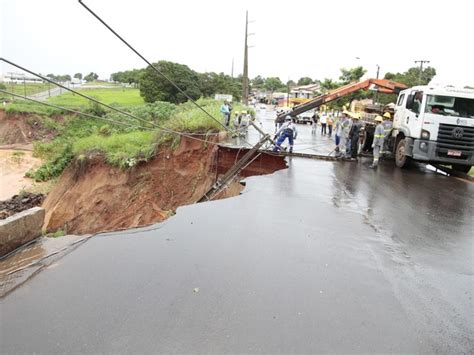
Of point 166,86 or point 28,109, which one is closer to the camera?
point 28,109

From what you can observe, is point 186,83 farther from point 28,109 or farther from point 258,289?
point 258,289

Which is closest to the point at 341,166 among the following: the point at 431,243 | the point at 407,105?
the point at 407,105

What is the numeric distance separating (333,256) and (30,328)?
3.81 metres

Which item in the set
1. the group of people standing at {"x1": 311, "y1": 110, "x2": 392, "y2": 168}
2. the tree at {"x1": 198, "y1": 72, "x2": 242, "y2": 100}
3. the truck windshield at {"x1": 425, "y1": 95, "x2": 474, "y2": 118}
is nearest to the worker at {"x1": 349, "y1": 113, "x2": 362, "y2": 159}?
the group of people standing at {"x1": 311, "y1": 110, "x2": 392, "y2": 168}

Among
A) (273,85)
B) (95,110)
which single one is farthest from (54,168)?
(273,85)

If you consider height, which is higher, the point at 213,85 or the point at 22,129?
the point at 213,85

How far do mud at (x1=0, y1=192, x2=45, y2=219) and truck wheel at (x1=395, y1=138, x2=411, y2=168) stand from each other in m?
15.7

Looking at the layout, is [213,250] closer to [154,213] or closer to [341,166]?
[154,213]

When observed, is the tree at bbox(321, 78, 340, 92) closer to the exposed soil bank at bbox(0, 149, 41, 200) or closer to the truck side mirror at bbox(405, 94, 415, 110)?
the exposed soil bank at bbox(0, 149, 41, 200)

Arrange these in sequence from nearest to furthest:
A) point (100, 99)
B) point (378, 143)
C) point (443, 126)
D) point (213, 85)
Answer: point (443, 126), point (378, 143), point (100, 99), point (213, 85)

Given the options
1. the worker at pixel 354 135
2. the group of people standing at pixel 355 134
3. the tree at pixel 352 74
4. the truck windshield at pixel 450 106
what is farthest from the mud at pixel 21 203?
the tree at pixel 352 74

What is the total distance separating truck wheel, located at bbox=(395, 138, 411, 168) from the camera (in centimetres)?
1325

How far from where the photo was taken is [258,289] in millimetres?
4230

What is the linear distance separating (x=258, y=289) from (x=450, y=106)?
1116 centimetres
